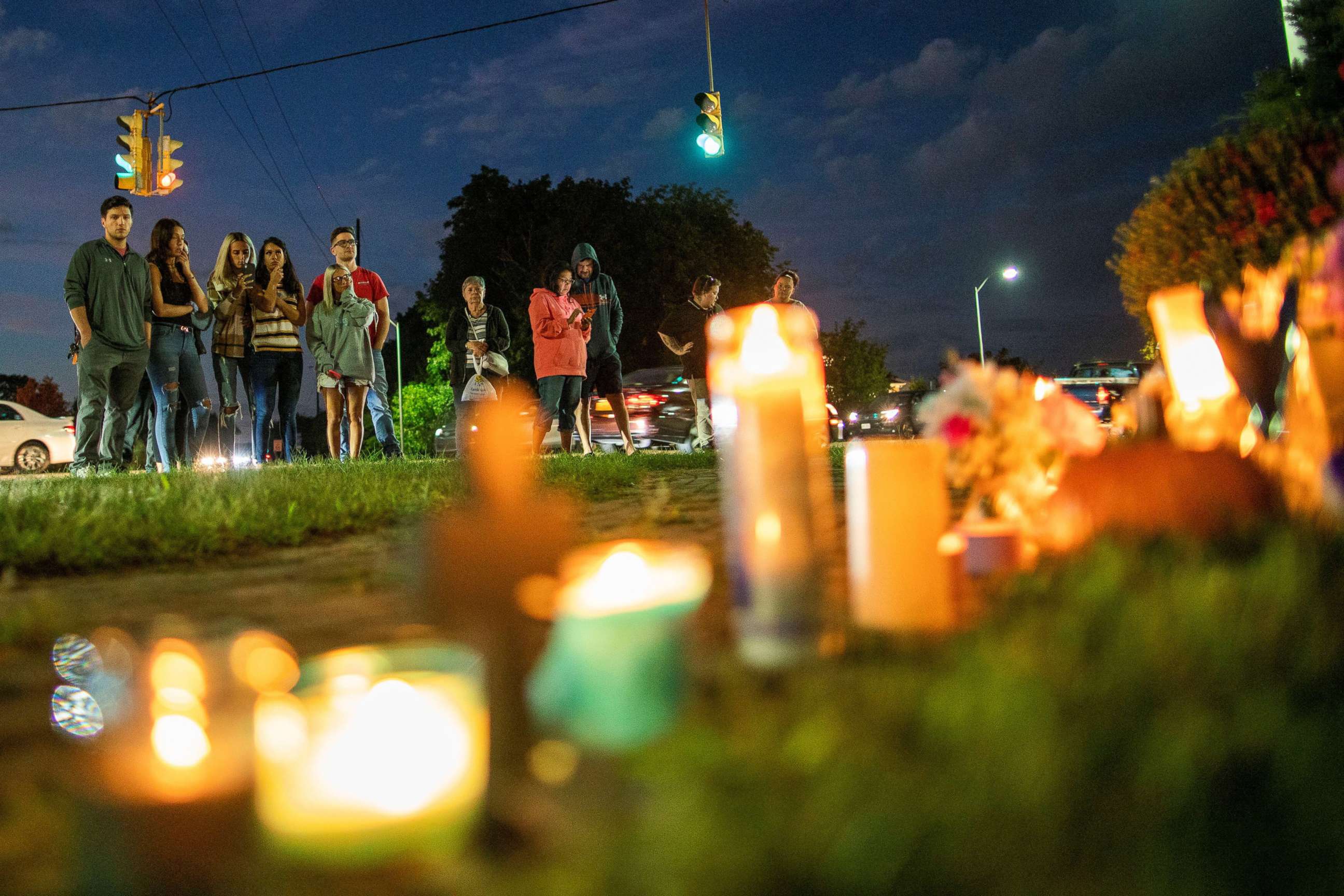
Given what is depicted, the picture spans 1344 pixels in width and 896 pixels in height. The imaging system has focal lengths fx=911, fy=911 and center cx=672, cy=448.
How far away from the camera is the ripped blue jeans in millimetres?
8141

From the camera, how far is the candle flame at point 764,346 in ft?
5.73

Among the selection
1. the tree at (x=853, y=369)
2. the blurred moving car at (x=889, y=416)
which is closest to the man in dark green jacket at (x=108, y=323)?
the blurred moving car at (x=889, y=416)

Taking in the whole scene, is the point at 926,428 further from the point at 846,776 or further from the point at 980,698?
the point at 846,776

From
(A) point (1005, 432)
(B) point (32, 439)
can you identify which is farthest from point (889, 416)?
(A) point (1005, 432)

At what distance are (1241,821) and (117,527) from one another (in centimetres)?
392

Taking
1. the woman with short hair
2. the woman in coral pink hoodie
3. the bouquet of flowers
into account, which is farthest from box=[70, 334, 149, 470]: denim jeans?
the bouquet of flowers

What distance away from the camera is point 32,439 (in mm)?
19562

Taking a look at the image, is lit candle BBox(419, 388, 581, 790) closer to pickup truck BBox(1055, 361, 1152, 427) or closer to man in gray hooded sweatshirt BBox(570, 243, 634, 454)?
man in gray hooded sweatshirt BBox(570, 243, 634, 454)

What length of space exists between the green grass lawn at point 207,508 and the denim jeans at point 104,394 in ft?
2.56

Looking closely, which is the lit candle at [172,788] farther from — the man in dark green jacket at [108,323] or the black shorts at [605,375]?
the black shorts at [605,375]

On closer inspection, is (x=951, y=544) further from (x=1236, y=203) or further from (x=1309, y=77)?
(x=1309, y=77)

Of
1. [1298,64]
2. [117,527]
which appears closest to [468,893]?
[117,527]

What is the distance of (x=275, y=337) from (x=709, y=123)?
8959mm

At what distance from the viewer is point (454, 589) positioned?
2.80 m
